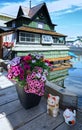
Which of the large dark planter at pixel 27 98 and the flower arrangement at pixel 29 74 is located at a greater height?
the flower arrangement at pixel 29 74

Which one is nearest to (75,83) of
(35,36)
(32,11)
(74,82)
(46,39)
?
(74,82)

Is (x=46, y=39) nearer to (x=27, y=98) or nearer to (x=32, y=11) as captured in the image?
(x=32, y=11)

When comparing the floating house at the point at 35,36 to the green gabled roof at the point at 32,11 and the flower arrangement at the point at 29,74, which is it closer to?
the green gabled roof at the point at 32,11

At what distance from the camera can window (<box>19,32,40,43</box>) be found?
1712 cm

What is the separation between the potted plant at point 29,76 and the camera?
9.00 ft

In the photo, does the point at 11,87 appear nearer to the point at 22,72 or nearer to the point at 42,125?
the point at 22,72

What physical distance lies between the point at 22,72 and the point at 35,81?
0.96 feet

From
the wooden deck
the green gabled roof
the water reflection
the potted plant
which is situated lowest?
the water reflection

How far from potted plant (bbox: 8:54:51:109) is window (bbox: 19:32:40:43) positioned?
47.6ft

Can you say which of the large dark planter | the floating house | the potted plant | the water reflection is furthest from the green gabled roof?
the large dark planter

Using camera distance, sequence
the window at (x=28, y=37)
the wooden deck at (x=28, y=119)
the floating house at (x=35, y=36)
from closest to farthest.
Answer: the wooden deck at (x=28, y=119)
the floating house at (x=35, y=36)
the window at (x=28, y=37)

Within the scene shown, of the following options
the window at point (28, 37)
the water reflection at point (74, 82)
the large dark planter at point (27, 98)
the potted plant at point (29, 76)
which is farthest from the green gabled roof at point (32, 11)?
the large dark planter at point (27, 98)

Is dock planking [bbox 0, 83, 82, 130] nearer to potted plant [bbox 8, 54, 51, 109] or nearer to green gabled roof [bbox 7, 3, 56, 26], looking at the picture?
potted plant [bbox 8, 54, 51, 109]

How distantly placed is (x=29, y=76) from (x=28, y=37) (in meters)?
15.7
